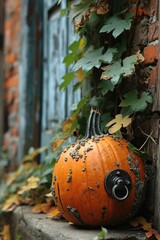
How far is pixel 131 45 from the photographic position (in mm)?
2400

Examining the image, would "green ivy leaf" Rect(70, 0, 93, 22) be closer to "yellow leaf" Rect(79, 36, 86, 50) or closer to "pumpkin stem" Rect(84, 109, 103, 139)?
"yellow leaf" Rect(79, 36, 86, 50)

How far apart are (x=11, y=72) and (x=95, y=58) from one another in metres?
2.80

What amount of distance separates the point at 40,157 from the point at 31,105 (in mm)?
583

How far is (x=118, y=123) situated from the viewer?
2254mm

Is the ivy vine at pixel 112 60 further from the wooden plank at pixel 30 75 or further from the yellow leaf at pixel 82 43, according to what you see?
the wooden plank at pixel 30 75

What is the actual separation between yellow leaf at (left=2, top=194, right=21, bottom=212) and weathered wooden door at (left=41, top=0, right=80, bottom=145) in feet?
1.93

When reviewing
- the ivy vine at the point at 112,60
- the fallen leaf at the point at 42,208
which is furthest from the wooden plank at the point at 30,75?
the ivy vine at the point at 112,60

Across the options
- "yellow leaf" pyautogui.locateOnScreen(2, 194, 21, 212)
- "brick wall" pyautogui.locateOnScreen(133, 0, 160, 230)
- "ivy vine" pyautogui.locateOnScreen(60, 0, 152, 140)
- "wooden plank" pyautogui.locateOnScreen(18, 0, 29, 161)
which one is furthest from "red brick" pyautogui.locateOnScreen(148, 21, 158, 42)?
"wooden plank" pyautogui.locateOnScreen(18, 0, 29, 161)

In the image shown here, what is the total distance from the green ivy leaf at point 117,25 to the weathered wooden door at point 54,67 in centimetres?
112

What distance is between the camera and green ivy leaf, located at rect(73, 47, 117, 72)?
89.9 inches

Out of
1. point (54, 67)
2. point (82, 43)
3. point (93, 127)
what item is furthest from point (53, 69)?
point (93, 127)

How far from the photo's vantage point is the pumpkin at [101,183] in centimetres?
208

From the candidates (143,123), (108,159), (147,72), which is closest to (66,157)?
(108,159)

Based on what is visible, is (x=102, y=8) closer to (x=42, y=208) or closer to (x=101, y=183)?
(x=101, y=183)
